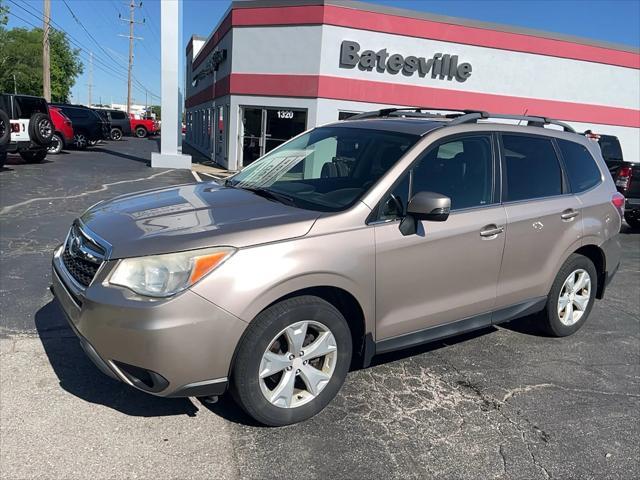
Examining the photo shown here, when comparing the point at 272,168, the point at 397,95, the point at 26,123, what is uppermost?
the point at 397,95

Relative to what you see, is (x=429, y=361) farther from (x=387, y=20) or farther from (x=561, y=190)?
(x=387, y=20)

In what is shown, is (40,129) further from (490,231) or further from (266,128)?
(490,231)

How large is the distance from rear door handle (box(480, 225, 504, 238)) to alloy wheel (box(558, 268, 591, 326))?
1209mm

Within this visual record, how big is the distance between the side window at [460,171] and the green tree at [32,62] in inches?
2721

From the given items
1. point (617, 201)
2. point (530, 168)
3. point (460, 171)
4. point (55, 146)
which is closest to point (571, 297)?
point (617, 201)

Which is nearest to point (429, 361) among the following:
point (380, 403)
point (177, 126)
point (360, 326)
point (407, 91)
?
point (380, 403)

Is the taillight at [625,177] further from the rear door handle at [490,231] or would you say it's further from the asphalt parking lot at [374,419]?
the rear door handle at [490,231]

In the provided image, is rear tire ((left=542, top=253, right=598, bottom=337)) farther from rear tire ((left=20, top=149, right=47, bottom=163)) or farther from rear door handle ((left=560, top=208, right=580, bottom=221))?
rear tire ((left=20, top=149, right=47, bottom=163))

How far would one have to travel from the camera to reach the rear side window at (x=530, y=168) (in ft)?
13.7

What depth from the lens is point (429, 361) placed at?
13.9 feet

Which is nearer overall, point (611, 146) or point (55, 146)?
point (611, 146)

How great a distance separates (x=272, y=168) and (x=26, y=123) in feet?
44.8

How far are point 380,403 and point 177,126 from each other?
17135mm

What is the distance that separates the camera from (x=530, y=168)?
4375mm
